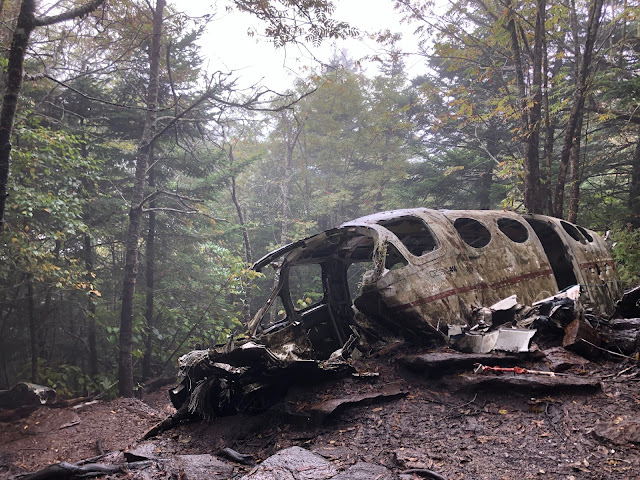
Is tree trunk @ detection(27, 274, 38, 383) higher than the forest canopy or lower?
lower

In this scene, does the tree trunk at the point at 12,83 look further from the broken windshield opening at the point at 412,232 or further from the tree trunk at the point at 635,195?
the tree trunk at the point at 635,195

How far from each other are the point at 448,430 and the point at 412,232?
411cm

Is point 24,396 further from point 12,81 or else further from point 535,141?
point 535,141

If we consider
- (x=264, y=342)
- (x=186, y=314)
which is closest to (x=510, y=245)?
(x=264, y=342)

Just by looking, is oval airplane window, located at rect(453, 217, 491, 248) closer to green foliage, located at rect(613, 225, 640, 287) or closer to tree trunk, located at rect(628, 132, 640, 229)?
green foliage, located at rect(613, 225, 640, 287)

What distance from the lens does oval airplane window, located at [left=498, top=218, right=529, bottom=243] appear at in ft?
22.8

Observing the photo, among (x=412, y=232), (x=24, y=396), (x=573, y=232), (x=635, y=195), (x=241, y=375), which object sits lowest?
(x=24, y=396)

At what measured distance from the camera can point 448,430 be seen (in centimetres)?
339

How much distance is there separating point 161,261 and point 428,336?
10.9m

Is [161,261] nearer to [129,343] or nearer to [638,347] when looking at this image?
[129,343]

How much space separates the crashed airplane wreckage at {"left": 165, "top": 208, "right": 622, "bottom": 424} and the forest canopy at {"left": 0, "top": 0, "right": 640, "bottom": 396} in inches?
116

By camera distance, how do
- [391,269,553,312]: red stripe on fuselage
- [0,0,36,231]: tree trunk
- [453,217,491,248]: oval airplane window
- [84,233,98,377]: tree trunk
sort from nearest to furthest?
[0,0,36,231]: tree trunk
[391,269,553,312]: red stripe on fuselage
[453,217,491,248]: oval airplane window
[84,233,98,377]: tree trunk

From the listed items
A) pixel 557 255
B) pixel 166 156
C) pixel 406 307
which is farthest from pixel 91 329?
pixel 557 255

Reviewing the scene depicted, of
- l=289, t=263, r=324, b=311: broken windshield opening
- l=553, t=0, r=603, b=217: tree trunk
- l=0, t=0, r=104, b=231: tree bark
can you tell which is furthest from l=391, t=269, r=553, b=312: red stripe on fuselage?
l=289, t=263, r=324, b=311: broken windshield opening
